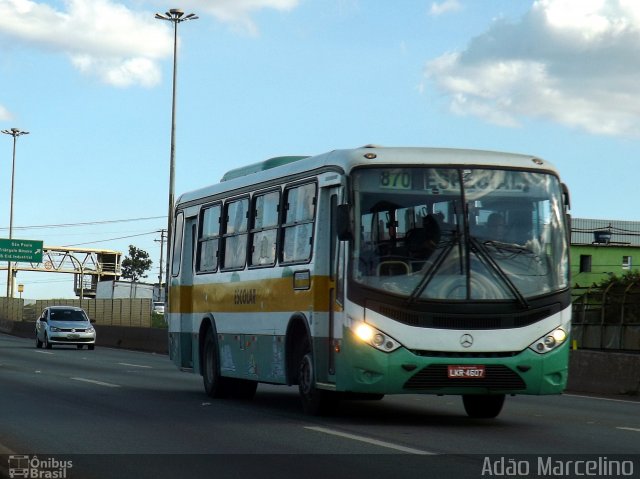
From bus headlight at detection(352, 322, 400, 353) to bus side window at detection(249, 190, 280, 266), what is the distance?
3012 millimetres

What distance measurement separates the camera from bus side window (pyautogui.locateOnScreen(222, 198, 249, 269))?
1870 centimetres

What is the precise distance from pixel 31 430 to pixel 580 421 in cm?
617

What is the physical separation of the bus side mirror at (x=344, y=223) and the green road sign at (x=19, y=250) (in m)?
75.9

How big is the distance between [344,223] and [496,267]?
166cm

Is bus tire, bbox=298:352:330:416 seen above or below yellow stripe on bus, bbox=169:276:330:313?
below

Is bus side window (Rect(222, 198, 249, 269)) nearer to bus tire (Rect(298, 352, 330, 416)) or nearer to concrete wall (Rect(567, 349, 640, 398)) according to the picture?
bus tire (Rect(298, 352, 330, 416))

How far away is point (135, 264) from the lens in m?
183

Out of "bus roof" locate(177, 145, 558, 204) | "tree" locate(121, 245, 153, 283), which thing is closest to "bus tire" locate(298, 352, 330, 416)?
"bus roof" locate(177, 145, 558, 204)

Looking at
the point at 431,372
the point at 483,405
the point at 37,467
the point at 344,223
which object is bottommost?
the point at 37,467

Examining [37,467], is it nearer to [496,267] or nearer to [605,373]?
[496,267]

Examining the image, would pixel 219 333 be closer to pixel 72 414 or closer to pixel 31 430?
pixel 72 414

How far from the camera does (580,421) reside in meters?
16.0

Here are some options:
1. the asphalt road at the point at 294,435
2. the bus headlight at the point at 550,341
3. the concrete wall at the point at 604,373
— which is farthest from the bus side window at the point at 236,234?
the concrete wall at the point at 604,373

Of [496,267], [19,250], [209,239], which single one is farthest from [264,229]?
[19,250]
